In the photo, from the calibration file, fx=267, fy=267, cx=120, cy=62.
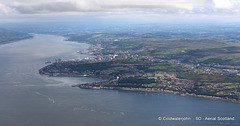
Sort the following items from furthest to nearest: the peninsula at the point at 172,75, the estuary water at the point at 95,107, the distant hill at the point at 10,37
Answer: the distant hill at the point at 10,37
the peninsula at the point at 172,75
the estuary water at the point at 95,107

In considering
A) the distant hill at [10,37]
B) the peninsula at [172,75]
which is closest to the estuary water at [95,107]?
the peninsula at [172,75]

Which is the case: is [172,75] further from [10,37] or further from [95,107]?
[10,37]

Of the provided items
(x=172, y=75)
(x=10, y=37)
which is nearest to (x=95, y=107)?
(x=172, y=75)

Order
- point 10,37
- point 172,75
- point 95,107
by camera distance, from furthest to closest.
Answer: point 10,37 → point 172,75 → point 95,107

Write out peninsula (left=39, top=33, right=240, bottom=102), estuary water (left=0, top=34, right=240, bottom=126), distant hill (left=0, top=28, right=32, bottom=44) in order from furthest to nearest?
distant hill (left=0, top=28, right=32, bottom=44) < peninsula (left=39, top=33, right=240, bottom=102) < estuary water (left=0, top=34, right=240, bottom=126)

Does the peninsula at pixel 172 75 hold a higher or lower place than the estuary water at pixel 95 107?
higher

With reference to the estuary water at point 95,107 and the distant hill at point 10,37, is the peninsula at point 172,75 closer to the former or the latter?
the estuary water at point 95,107

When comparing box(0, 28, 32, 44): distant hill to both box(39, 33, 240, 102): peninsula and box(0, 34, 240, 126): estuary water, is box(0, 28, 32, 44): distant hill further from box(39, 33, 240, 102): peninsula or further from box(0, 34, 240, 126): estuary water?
box(0, 34, 240, 126): estuary water

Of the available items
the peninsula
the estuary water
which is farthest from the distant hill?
the estuary water

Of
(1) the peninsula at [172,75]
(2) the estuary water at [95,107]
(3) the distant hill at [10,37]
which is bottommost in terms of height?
(2) the estuary water at [95,107]

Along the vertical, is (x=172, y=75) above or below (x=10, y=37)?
below

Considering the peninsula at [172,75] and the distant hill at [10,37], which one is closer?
the peninsula at [172,75]
